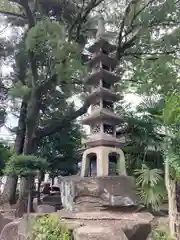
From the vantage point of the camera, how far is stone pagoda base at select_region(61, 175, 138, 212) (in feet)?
24.4

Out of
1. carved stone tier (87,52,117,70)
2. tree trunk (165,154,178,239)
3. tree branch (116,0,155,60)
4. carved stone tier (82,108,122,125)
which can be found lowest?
tree trunk (165,154,178,239)

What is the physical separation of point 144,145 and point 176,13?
5324 mm

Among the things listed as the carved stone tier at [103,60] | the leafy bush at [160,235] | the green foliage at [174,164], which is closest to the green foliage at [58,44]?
the carved stone tier at [103,60]

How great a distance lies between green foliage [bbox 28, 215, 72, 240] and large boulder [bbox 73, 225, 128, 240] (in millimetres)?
344

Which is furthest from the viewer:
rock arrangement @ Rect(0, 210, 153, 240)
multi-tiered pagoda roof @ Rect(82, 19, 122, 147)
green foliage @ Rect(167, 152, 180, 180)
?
multi-tiered pagoda roof @ Rect(82, 19, 122, 147)

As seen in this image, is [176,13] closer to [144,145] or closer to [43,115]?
[144,145]

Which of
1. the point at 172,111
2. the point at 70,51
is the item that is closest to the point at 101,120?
the point at 70,51

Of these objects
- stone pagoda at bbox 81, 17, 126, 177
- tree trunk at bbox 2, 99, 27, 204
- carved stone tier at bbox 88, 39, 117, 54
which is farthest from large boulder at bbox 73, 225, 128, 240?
carved stone tier at bbox 88, 39, 117, 54

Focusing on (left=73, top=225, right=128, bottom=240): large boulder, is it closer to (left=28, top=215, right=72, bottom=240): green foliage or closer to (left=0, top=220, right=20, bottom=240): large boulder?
(left=28, top=215, right=72, bottom=240): green foliage

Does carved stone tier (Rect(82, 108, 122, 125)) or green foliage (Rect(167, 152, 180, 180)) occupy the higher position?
carved stone tier (Rect(82, 108, 122, 125))

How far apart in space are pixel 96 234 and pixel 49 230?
1254mm

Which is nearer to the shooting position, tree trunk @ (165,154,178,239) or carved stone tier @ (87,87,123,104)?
tree trunk @ (165,154,178,239)

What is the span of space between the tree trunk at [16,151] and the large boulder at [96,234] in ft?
19.6

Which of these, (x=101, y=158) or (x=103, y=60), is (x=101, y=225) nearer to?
(x=101, y=158)
